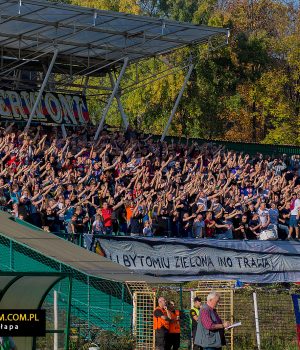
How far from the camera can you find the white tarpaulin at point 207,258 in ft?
88.6

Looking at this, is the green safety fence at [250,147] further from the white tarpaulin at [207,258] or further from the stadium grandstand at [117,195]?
the white tarpaulin at [207,258]

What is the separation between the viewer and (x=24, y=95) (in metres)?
35.8

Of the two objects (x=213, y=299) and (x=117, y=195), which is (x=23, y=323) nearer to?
(x=213, y=299)

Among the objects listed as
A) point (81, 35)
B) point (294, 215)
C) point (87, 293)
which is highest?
point (81, 35)

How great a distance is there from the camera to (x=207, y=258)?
2856 cm

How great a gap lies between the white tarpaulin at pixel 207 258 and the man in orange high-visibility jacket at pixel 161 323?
25.4ft

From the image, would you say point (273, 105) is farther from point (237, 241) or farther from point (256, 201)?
point (237, 241)

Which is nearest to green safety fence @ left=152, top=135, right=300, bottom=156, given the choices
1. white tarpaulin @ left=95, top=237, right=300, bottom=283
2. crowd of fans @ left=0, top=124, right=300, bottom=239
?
crowd of fans @ left=0, top=124, right=300, bottom=239

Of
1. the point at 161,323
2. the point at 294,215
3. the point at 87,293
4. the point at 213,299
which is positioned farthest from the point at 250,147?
the point at 213,299

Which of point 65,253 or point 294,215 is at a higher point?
point 294,215

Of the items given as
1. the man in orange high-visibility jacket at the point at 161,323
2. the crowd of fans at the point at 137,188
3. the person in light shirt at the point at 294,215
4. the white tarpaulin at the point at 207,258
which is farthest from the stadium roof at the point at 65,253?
the person in light shirt at the point at 294,215

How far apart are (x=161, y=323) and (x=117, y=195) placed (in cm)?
1039

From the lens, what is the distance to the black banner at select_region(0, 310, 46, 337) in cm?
1134

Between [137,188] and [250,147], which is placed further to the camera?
[250,147]
